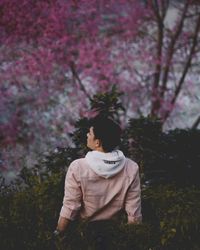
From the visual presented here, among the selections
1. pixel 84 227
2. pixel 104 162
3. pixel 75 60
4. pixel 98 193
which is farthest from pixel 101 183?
pixel 75 60

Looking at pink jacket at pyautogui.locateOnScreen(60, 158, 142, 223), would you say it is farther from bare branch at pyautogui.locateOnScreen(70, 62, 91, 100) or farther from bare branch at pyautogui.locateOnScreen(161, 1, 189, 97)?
bare branch at pyautogui.locateOnScreen(161, 1, 189, 97)

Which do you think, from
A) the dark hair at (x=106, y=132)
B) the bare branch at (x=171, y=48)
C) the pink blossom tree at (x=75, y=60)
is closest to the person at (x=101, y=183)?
the dark hair at (x=106, y=132)

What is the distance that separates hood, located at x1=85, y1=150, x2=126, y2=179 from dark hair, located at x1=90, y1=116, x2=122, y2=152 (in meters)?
0.07

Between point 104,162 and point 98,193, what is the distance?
0.27 m

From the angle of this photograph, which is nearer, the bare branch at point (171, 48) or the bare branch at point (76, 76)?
the bare branch at point (76, 76)

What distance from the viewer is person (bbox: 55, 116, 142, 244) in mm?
4289

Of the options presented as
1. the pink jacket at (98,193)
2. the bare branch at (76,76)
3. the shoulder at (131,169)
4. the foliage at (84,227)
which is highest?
the bare branch at (76,76)

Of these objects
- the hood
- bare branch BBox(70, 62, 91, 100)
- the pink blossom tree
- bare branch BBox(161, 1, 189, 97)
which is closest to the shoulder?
the hood

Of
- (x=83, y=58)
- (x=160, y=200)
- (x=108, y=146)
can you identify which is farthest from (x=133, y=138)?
(x=83, y=58)

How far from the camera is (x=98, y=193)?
4.38m

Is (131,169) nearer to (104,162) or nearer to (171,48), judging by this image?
(104,162)

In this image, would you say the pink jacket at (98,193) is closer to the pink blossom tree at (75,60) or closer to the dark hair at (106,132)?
the dark hair at (106,132)

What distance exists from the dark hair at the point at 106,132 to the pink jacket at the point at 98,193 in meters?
0.20

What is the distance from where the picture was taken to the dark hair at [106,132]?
429 centimetres
